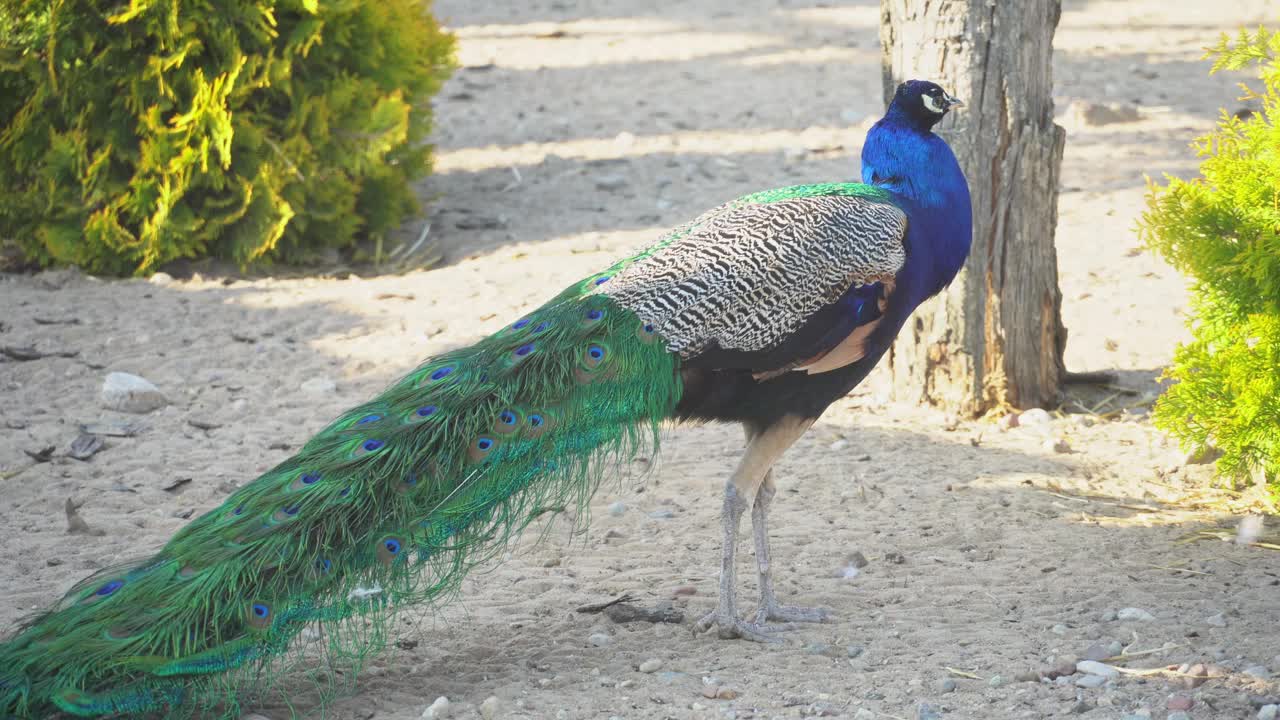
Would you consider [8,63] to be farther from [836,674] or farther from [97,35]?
[836,674]

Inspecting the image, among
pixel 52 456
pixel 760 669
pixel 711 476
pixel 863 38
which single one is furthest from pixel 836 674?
pixel 863 38

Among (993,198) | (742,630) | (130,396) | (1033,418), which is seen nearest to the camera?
(742,630)

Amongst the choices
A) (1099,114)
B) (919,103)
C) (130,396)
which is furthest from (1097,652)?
(1099,114)

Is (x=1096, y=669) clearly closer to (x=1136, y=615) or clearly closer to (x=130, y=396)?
(x=1136, y=615)

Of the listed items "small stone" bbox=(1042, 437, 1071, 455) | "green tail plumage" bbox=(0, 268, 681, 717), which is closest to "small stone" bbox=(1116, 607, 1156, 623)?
"small stone" bbox=(1042, 437, 1071, 455)

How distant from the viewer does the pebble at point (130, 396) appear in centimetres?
603

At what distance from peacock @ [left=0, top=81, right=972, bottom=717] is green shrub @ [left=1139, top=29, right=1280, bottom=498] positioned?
91cm

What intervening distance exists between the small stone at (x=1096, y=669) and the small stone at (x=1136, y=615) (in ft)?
1.29

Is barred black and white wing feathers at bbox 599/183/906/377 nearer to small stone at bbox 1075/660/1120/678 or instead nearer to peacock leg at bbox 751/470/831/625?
peacock leg at bbox 751/470/831/625

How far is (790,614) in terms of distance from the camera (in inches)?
170

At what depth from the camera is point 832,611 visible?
4355 millimetres

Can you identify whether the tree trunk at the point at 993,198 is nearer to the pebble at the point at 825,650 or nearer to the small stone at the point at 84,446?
the pebble at the point at 825,650

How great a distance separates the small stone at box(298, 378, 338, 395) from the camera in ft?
20.5

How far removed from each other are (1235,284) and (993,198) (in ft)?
4.04
